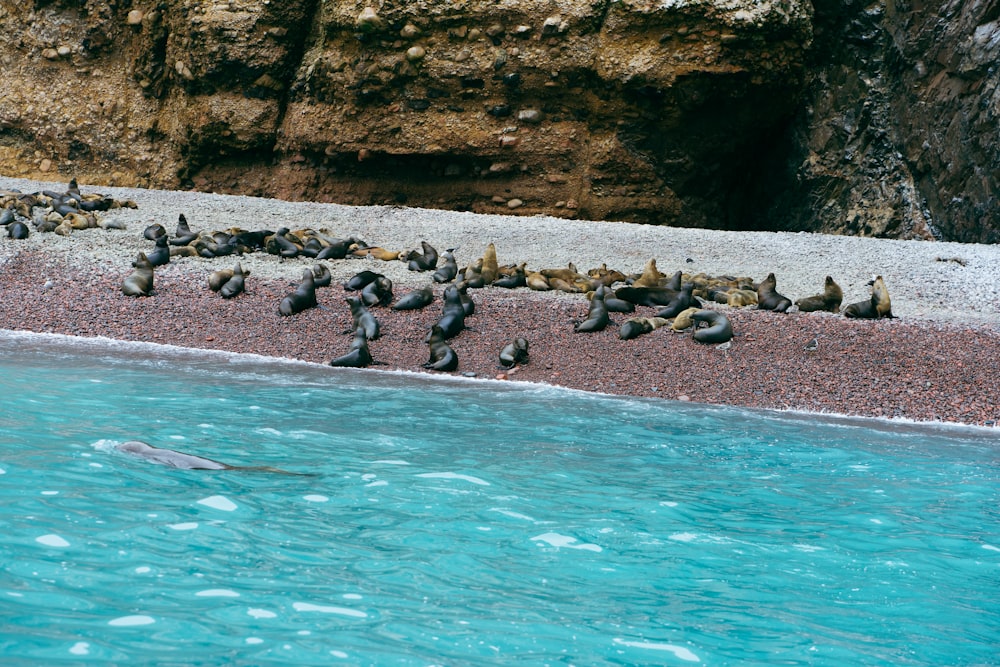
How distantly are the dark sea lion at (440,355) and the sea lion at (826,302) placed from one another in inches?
124

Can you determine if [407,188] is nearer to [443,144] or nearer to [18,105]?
[443,144]

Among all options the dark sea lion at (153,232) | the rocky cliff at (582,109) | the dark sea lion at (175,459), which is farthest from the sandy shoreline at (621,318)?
the dark sea lion at (175,459)

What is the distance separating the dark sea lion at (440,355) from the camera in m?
7.59

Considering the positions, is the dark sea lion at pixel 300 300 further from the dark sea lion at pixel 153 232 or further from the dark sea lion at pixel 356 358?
the dark sea lion at pixel 153 232

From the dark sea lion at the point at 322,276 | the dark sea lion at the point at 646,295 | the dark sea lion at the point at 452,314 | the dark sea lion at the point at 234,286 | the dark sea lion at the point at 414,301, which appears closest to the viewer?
the dark sea lion at the point at 452,314

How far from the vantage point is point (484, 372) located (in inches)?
299

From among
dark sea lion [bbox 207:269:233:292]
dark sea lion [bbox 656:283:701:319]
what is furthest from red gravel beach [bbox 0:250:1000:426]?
dark sea lion [bbox 656:283:701:319]

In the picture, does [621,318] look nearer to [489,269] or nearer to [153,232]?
[489,269]

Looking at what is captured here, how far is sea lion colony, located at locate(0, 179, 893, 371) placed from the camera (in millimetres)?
8125

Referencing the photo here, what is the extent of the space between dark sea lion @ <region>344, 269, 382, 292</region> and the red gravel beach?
9 centimetres

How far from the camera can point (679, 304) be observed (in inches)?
338

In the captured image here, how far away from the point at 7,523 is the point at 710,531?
2518mm

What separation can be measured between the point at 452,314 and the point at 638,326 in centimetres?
153

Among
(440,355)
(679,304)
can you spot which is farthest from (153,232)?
(679,304)
